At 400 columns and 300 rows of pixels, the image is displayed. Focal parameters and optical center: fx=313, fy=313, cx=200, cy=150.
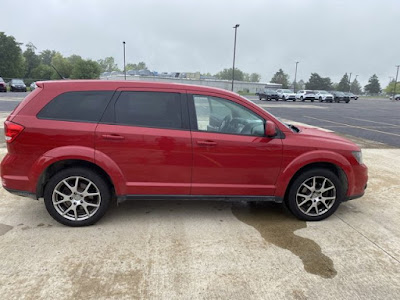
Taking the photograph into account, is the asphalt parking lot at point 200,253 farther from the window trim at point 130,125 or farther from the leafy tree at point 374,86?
the leafy tree at point 374,86

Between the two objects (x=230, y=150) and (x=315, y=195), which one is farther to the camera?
(x=315, y=195)

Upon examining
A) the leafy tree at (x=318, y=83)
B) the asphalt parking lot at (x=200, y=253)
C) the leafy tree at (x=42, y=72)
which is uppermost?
the leafy tree at (x=318, y=83)

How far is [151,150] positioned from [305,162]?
1.88 m

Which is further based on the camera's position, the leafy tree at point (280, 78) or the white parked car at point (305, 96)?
the leafy tree at point (280, 78)

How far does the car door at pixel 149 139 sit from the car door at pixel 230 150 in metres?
0.14

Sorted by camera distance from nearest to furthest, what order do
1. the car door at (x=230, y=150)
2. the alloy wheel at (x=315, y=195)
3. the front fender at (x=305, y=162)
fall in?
the car door at (x=230, y=150) < the front fender at (x=305, y=162) < the alloy wheel at (x=315, y=195)

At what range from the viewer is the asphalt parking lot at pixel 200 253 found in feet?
8.75

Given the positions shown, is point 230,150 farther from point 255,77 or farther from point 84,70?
point 255,77

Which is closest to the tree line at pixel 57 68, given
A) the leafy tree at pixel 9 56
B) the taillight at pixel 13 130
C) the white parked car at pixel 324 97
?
the leafy tree at pixel 9 56

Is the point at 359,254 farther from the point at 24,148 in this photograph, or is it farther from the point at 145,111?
the point at 24,148

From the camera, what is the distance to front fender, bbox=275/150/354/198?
385 cm

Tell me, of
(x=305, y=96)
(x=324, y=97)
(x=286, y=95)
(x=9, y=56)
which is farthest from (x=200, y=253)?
(x=9, y=56)

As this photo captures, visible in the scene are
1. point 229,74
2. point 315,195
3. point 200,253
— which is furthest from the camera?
point 229,74

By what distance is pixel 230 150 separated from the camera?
372 cm
